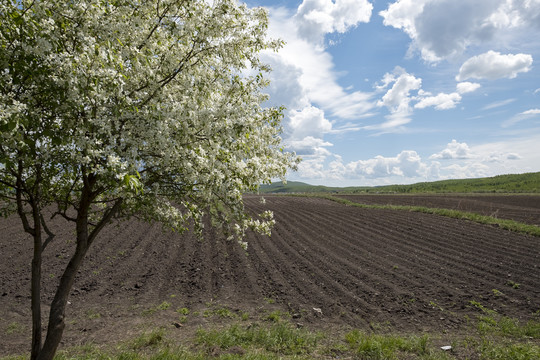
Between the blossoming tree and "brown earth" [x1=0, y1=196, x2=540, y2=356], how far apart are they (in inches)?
150

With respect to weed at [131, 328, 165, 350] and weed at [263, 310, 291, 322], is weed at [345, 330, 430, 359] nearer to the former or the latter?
weed at [263, 310, 291, 322]

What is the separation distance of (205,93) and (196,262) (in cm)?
1208

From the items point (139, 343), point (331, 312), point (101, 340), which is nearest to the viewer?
point (139, 343)

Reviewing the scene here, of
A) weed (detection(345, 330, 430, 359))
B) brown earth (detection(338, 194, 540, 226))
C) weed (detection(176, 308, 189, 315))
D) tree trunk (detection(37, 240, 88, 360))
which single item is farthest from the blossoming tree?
brown earth (detection(338, 194, 540, 226))

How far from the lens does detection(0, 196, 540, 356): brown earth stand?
1042 cm

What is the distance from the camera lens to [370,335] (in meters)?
9.20

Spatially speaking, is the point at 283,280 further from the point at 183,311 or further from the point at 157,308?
the point at 157,308

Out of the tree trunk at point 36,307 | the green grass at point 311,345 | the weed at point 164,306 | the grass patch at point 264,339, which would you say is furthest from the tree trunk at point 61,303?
the weed at point 164,306

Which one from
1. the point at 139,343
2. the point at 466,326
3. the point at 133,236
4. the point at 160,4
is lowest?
the point at 466,326

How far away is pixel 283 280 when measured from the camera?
45.5 feet

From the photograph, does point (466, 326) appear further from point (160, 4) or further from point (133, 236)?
point (133, 236)

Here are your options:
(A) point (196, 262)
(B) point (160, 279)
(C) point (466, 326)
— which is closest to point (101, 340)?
(B) point (160, 279)

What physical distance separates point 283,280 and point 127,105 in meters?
11.0

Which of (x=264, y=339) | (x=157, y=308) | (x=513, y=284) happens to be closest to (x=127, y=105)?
(x=264, y=339)
